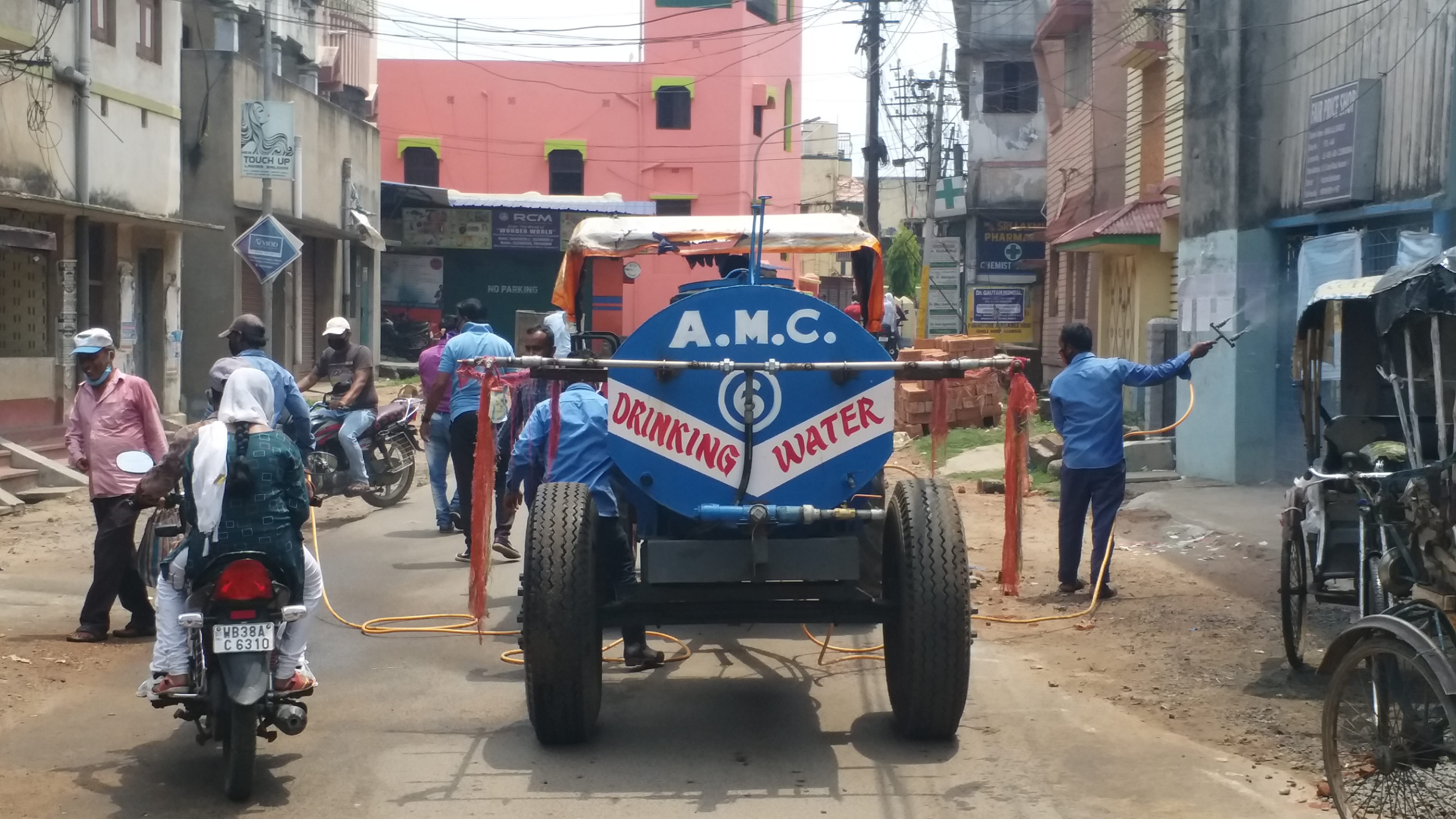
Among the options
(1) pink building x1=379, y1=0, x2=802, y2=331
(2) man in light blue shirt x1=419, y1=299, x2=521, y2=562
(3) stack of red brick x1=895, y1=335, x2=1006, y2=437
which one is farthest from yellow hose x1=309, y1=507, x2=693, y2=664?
(1) pink building x1=379, y1=0, x2=802, y2=331

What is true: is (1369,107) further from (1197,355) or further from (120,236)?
(120,236)

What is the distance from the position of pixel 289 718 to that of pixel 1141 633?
5.08 meters

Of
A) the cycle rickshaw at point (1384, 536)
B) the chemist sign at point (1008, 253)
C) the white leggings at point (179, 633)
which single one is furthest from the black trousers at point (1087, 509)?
the chemist sign at point (1008, 253)

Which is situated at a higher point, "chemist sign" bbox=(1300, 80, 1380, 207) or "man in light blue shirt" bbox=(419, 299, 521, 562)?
"chemist sign" bbox=(1300, 80, 1380, 207)

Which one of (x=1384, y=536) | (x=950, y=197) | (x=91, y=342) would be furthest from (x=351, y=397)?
(x=950, y=197)

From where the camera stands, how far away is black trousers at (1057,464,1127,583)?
9570 millimetres

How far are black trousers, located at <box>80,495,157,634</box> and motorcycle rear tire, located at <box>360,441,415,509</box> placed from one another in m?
5.11

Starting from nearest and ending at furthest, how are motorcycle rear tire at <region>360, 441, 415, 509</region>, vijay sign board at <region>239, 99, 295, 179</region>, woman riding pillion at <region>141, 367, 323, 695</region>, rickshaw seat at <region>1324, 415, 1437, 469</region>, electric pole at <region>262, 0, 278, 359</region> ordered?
woman riding pillion at <region>141, 367, 323, 695</region> → rickshaw seat at <region>1324, 415, 1437, 469</region> → motorcycle rear tire at <region>360, 441, 415, 509</region> → electric pole at <region>262, 0, 278, 359</region> → vijay sign board at <region>239, 99, 295, 179</region>

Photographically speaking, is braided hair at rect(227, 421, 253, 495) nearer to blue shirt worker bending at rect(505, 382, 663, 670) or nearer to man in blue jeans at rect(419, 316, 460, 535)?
blue shirt worker bending at rect(505, 382, 663, 670)

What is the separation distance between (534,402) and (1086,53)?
60.9 ft

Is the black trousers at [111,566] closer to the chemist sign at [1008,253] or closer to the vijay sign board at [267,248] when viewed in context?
the vijay sign board at [267,248]

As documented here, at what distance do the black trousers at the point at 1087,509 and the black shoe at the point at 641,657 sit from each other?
3.58 meters

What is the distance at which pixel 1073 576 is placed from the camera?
32.0 ft

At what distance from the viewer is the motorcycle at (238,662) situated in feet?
17.4
